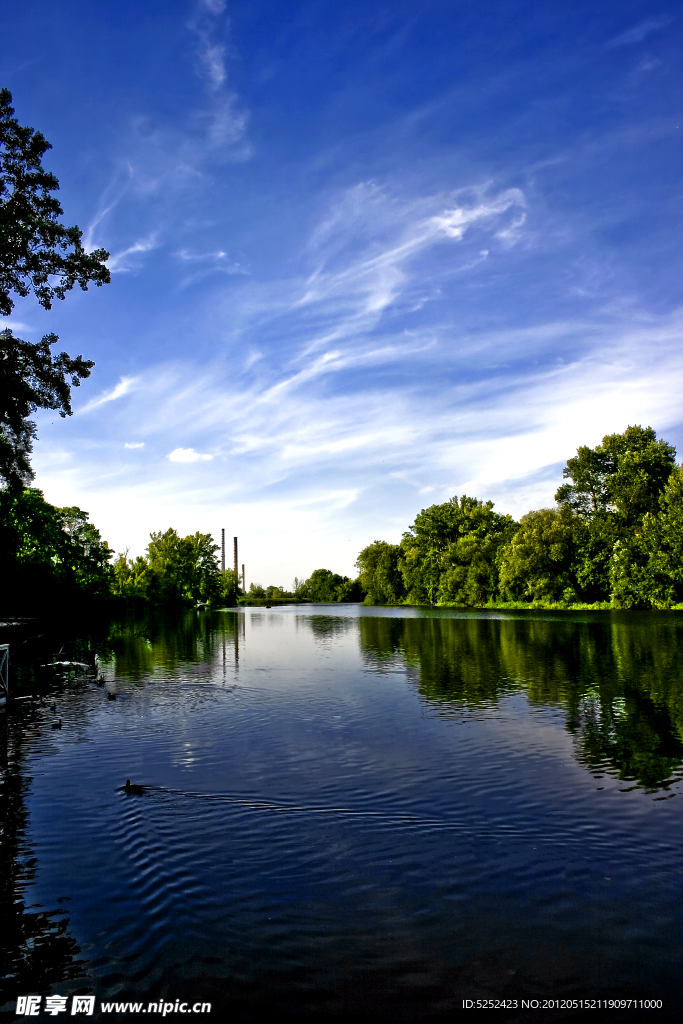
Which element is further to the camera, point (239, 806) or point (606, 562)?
point (606, 562)

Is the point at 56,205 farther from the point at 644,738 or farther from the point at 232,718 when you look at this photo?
the point at 644,738

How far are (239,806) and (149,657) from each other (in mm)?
30721

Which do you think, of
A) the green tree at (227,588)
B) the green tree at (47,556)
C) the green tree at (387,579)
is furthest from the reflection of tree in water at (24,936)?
the green tree at (387,579)

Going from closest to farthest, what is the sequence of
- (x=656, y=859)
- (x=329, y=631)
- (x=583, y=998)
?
(x=583, y=998) < (x=656, y=859) < (x=329, y=631)

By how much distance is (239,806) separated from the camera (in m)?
13.5

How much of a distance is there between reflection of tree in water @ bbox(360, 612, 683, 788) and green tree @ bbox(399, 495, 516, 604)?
60.5m

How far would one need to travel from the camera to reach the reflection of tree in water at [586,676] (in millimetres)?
17922

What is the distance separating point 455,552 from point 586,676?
101m

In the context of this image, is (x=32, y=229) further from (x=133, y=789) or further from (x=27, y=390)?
(x=133, y=789)

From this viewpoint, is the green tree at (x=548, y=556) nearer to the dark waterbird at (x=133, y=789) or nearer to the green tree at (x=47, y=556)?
the green tree at (x=47, y=556)

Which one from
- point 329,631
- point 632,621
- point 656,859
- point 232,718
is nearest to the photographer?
point 656,859

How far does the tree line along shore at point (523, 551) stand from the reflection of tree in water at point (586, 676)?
22.3 m

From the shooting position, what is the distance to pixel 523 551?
98.1 m

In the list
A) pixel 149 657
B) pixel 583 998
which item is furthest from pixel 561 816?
pixel 149 657
